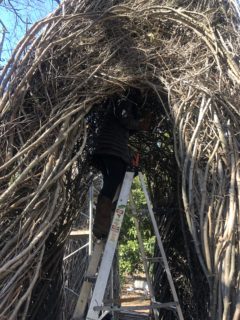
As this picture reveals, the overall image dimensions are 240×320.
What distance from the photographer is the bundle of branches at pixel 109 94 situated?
3.41 m

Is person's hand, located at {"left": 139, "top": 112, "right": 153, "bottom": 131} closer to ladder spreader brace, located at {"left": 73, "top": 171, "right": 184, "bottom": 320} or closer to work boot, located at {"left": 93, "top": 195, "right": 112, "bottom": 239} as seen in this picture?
ladder spreader brace, located at {"left": 73, "top": 171, "right": 184, "bottom": 320}

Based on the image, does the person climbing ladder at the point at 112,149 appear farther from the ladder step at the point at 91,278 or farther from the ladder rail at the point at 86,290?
the ladder step at the point at 91,278

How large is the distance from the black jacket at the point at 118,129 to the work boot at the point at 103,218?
0.45m

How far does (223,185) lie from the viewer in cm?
360

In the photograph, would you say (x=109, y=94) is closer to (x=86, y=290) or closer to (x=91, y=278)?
(x=91, y=278)

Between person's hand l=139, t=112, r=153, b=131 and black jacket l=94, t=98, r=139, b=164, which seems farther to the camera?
person's hand l=139, t=112, r=153, b=131

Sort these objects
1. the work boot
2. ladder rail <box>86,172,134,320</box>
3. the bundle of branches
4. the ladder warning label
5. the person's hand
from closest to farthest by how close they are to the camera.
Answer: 1. the bundle of branches
2. ladder rail <box>86,172,134,320</box>
3. the ladder warning label
4. the work boot
5. the person's hand

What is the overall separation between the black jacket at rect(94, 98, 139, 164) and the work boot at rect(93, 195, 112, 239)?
17.6 inches

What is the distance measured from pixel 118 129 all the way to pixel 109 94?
2.64 ft

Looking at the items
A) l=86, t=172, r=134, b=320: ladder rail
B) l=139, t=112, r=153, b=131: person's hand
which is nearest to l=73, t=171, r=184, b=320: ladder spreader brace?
l=86, t=172, r=134, b=320: ladder rail

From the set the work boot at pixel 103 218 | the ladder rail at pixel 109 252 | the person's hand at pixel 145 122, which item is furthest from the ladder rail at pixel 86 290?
the person's hand at pixel 145 122

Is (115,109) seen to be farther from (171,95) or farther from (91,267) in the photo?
(91,267)

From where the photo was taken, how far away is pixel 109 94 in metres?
4.27

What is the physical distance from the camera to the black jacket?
486cm
